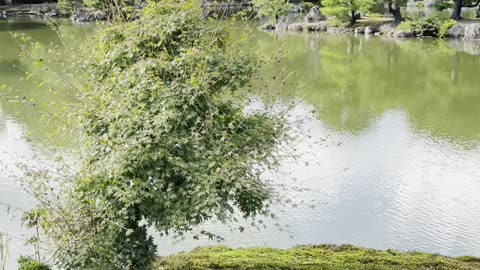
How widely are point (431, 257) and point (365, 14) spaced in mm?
26974

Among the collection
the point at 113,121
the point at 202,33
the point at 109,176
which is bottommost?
the point at 109,176

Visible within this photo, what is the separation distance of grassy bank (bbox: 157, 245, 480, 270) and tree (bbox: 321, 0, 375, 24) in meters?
22.4

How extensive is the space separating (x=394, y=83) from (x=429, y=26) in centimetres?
1028

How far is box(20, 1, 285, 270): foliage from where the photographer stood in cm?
362

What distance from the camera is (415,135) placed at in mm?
11250

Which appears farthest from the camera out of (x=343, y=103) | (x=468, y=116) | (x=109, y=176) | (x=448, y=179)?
(x=343, y=103)

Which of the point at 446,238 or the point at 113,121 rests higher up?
the point at 113,121

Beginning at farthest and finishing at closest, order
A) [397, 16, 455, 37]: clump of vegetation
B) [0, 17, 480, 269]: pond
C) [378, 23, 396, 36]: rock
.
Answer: [378, 23, 396, 36]: rock, [397, 16, 455, 37]: clump of vegetation, [0, 17, 480, 269]: pond

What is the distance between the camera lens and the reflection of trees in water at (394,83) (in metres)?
12.2

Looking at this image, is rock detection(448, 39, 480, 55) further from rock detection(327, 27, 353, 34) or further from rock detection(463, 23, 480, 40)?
rock detection(327, 27, 353, 34)

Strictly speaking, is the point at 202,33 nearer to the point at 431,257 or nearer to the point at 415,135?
the point at 431,257

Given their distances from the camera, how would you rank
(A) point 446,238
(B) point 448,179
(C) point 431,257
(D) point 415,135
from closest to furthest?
(C) point 431,257 → (A) point 446,238 → (B) point 448,179 → (D) point 415,135

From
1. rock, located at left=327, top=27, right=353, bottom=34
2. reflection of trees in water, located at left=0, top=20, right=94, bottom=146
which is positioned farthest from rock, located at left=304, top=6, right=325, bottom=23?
reflection of trees in water, located at left=0, top=20, right=94, bottom=146

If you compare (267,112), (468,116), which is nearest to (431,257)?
(267,112)
